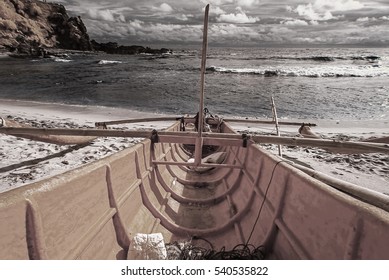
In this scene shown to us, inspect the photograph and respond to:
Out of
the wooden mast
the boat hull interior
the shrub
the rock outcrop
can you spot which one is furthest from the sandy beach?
the rock outcrop

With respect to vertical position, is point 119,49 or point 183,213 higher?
Answer: point 119,49

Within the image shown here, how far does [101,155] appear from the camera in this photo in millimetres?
6539

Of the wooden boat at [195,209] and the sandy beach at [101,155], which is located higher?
the wooden boat at [195,209]

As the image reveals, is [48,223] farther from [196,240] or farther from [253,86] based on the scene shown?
[253,86]

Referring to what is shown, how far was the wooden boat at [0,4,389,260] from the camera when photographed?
65.8 inches

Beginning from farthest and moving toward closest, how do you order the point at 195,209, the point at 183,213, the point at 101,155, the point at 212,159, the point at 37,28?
the point at 37,28 → the point at 101,155 → the point at 212,159 → the point at 195,209 → the point at 183,213

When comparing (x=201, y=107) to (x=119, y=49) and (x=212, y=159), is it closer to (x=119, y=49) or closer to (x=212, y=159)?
(x=212, y=159)

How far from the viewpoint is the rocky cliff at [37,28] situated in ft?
210

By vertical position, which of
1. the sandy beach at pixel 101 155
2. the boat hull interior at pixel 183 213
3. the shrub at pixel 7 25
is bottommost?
the sandy beach at pixel 101 155

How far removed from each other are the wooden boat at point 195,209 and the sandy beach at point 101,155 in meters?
1.09

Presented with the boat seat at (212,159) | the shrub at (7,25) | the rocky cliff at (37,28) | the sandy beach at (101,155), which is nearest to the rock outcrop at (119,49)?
the rocky cliff at (37,28)

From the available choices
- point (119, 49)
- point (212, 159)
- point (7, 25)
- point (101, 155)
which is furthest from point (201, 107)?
point (119, 49)

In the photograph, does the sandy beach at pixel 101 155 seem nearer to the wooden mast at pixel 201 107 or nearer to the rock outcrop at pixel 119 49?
the wooden mast at pixel 201 107

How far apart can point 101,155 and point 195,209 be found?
346cm
